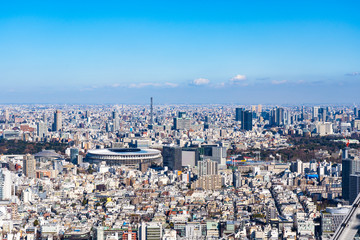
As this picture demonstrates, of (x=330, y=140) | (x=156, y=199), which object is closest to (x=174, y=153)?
(x=156, y=199)

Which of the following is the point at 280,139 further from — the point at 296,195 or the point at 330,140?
the point at 296,195

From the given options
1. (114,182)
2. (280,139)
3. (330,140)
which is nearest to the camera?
(114,182)

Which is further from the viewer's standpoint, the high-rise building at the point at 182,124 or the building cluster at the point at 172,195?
the high-rise building at the point at 182,124

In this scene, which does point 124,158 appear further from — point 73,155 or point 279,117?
point 279,117

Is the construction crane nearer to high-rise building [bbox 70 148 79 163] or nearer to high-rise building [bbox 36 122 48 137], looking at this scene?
high-rise building [bbox 70 148 79 163]

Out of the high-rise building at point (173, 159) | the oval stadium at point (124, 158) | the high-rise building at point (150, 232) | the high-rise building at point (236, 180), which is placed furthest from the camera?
the oval stadium at point (124, 158)

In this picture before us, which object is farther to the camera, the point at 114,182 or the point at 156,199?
the point at 114,182

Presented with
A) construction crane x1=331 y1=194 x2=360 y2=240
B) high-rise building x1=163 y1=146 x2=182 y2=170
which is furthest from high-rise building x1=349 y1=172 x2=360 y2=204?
construction crane x1=331 y1=194 x2=360 y2=240

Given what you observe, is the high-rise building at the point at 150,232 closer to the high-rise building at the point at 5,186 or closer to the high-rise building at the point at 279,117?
the high-rise building at the point at 5,186

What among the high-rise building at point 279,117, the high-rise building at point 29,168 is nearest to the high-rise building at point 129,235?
the high-rise building at point 29,168
